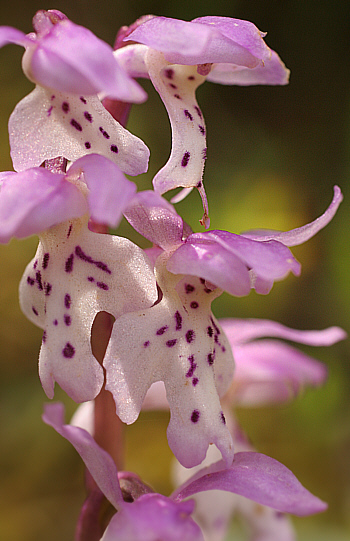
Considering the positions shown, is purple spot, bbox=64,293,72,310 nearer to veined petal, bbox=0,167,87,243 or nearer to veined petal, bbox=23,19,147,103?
veined petal, bbox=0,167,87,243

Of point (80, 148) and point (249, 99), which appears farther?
point (249, 99)

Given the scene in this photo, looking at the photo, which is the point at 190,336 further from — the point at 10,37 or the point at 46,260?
the point at 10,37

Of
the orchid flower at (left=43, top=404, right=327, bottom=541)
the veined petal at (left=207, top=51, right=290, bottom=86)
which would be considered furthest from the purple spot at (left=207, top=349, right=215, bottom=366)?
the veined petal at (left=207, top=51, right=290, bottom=86)

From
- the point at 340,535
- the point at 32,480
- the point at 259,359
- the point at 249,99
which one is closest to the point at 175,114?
the point at 259,359

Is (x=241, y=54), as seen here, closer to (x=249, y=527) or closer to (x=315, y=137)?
(x=249, y=527)

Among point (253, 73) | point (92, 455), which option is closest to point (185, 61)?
point (253, 73)

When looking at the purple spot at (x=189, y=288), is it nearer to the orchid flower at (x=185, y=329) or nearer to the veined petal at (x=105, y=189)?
the orchid flower at (x=185, y=329)

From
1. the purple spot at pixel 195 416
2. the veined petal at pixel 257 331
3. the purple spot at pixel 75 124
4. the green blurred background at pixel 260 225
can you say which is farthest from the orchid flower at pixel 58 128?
the green blurred background at pixel 260 225
